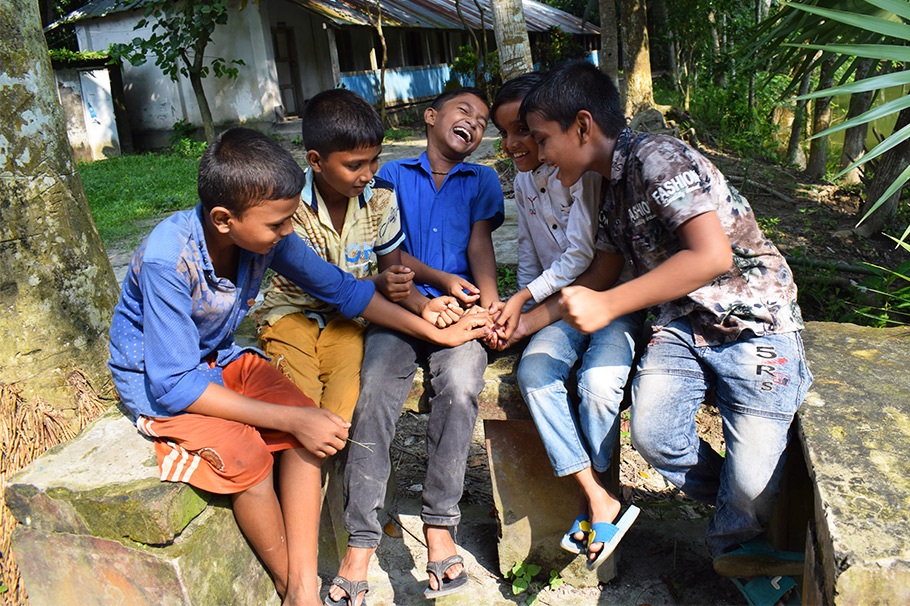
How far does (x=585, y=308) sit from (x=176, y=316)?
3.57 feet

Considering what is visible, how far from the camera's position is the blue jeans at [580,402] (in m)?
2.14

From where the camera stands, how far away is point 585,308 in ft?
6.55

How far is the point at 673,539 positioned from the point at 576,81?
1608mm

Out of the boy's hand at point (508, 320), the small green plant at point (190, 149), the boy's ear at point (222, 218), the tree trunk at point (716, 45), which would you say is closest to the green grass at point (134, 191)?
the small green plant at point (190, 149)

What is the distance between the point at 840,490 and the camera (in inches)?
65.8

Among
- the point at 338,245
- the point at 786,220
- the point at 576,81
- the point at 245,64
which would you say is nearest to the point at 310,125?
the point at 338,245

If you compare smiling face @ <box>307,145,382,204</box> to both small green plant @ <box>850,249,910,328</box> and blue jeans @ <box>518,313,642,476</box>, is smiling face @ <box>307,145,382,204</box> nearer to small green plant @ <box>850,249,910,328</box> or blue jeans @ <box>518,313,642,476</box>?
blue jeans @ <box>518,313,642,476</box>

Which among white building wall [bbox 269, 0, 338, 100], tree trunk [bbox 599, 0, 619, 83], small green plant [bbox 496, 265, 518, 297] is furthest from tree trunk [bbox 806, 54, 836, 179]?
white building wall [bbox 269, 0, 338, 100]

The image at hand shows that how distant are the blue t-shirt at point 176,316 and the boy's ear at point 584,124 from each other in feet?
3.10

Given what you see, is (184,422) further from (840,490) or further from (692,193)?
(840,490)

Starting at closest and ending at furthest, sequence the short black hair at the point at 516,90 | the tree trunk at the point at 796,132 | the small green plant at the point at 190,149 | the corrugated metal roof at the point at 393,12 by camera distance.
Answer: the short black hair at the point at 516,90, the tree trunk at the point at 796,132, the small green plant at the point at 190,149, the corrugated metal roof at the point at 393,12

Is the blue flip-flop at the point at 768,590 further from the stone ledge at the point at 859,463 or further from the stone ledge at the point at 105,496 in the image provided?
the stone ledge at the point at 105,496

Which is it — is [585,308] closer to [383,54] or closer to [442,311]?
[442,311]

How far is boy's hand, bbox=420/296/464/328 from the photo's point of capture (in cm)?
247
